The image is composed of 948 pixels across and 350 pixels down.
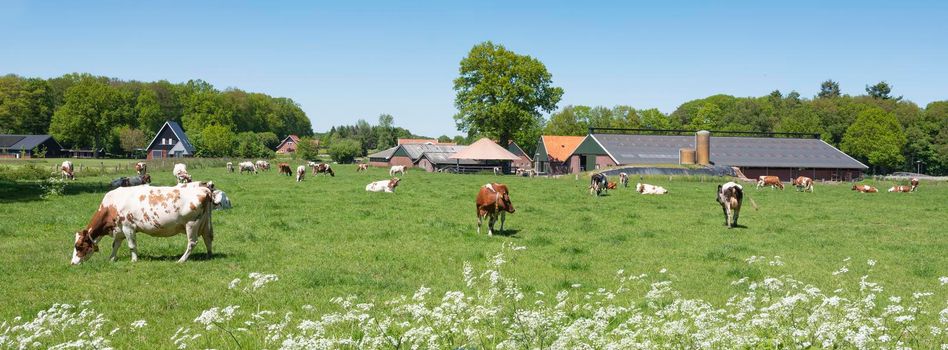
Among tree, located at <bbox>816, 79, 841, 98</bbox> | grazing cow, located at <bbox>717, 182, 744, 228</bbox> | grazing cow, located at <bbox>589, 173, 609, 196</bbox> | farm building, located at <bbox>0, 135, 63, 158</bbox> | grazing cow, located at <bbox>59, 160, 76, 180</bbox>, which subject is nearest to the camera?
grazing cow, located at <bbox>717, 182, 744, 228</bbox>

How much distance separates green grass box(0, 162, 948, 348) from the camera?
10.4 m

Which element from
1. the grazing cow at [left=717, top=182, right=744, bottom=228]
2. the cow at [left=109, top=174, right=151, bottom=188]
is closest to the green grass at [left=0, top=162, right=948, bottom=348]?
the grazing cow at [left=717, top=182, right=744, bottom=228]

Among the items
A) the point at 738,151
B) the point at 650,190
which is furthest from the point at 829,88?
the point at 650,190

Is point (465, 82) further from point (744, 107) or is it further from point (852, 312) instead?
point (852, 312)

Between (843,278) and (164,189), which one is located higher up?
(164,189)

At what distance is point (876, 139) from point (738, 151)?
114 ft

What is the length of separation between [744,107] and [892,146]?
2302 cm

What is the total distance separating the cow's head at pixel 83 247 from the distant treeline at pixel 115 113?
97.4 metres

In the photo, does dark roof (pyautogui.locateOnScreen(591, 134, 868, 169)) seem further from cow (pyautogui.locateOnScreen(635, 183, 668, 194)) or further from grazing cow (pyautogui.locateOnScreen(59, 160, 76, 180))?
grazing cow (pyautogui.locateOnScreen(59, 160, 76, 180))

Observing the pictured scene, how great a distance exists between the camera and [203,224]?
1352 cm

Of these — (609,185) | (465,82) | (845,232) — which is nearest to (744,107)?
(465,82)

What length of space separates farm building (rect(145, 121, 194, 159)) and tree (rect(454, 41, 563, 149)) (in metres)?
51.7

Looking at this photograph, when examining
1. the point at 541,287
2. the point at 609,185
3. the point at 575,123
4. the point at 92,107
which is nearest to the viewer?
the point at 541,287

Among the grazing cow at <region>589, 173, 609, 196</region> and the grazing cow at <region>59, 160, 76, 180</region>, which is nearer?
the grazing cow at <region>589, 173, 609, 196</region>
